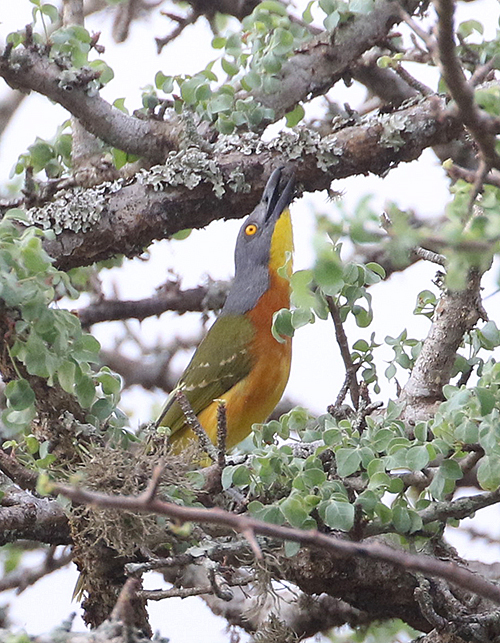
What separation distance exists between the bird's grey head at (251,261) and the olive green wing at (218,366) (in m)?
0.15

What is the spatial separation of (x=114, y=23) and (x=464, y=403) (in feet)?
10.4

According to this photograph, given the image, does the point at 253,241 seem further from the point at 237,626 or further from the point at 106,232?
the point at 237,626

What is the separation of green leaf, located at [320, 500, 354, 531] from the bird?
1.32 meters

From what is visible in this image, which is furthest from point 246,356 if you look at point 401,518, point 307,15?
point 401,518

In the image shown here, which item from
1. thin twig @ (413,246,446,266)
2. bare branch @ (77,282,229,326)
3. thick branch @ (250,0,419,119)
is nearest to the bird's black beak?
thick branch @ (250,0,419,119)

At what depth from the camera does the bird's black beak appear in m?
2.90

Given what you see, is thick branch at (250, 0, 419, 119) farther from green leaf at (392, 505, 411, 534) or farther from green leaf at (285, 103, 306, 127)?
green leaf at (392, 505, 411, 534)

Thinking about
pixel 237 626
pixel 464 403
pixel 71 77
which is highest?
pixel 71 77

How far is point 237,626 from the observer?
110 inches

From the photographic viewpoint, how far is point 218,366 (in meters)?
3.63

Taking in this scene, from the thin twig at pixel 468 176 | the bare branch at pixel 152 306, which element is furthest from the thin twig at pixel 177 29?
the thin twig at pixel 468 176

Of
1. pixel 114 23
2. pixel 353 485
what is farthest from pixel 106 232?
pixel 114 23

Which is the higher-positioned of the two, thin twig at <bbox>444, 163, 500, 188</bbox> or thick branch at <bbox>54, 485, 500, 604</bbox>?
thin twig at <bbox>444, 163, 500, 188</bbox>

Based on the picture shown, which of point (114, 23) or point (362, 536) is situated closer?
point (362, 536)
